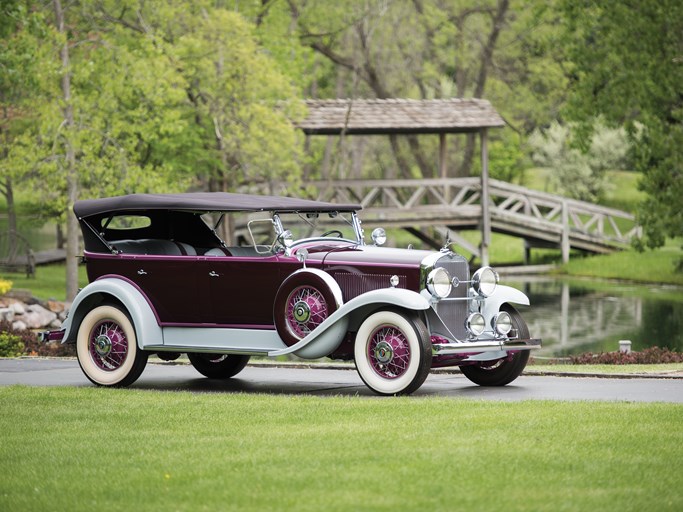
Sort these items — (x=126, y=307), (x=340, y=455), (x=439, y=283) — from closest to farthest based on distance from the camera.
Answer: (x=340, y=455) < (x=439, y=283) < (x=126, y=307)

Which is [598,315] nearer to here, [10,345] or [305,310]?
[10,345]

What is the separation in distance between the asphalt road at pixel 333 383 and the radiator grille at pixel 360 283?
37.9 inches

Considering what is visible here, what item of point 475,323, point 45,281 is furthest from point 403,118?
point 475,323

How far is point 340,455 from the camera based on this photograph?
8320 millimetres

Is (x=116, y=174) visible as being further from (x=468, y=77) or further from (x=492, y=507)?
(x=468, y=77)

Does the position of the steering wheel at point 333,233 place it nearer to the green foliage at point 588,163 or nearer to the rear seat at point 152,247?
the rear seat at point 152,247

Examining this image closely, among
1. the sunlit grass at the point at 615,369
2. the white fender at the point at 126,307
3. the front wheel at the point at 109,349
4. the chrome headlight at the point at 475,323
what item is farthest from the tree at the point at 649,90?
the front wheel at the point at 109,349

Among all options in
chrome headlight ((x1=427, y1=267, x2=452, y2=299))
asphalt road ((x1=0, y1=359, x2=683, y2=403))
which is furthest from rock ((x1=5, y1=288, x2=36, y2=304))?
chrome headlight ((x1=427, y1=267, x2=452, y2=299))

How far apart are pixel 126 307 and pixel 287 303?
70.0 inches

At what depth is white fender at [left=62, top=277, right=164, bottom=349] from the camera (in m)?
12.5

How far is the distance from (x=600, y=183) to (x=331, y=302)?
146 ft

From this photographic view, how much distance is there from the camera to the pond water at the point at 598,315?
2348cm

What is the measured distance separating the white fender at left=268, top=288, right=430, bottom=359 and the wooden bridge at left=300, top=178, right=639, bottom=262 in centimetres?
2577

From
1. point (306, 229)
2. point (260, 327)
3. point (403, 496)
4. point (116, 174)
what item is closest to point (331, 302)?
point (260, 327)
